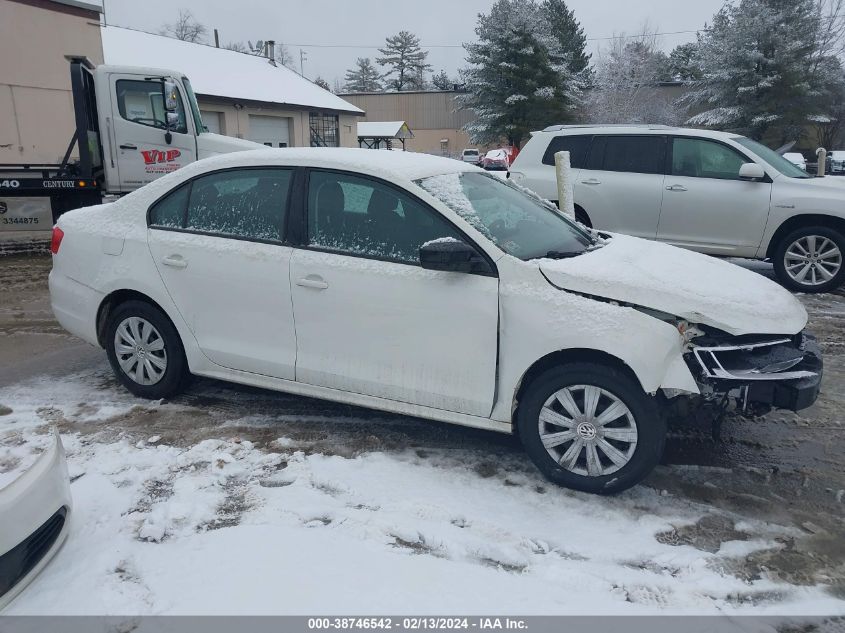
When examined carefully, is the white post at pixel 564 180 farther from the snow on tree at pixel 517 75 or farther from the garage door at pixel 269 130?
the snow on tree at pixel 517 75

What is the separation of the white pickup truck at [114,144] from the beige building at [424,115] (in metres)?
54.0

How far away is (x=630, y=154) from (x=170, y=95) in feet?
22.8

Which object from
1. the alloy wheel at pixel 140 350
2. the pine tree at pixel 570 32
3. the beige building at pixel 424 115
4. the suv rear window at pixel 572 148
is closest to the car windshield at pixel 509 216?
the alloy wheel at pixel 140 350

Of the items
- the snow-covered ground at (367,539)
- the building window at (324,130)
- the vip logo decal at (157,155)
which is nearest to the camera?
the snow-covered ground at (367,539)

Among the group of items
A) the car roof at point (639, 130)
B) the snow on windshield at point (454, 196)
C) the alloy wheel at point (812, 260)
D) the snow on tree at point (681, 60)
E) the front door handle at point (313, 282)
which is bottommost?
the alloy wheel at point (812, 260)

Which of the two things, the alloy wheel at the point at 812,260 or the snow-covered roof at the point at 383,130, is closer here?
the alloy wheel at the point at 812,260

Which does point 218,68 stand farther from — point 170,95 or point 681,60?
point 681,60

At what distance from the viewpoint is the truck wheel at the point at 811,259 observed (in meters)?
7.45

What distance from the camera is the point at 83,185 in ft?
33.9

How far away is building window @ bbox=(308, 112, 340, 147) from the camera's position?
3206 cm

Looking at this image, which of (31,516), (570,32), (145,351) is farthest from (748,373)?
(570,32)

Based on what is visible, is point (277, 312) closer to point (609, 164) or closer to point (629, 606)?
point (629, 606)

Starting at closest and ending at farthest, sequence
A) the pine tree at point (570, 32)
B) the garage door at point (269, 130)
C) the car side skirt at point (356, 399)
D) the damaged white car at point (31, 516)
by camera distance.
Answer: the damaged white car at point (31, 516), the car side skirt at point (356, 399), the garage door at point (269, 130), the pine tree at point (570, 32)

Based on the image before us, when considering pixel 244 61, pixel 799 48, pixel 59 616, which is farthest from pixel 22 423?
pixel 799 48
